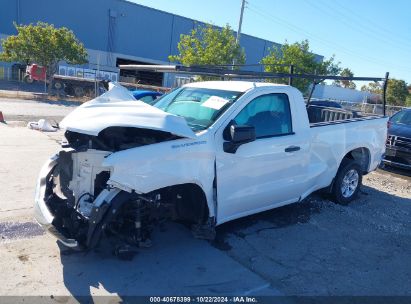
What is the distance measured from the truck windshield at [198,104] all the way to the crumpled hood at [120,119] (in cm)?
59

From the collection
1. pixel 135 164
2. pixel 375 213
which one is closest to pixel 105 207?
pixel 135 164

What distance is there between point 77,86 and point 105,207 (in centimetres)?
2367

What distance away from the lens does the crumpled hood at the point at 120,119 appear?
3729 mm

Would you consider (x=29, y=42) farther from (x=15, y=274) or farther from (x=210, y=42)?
(x=15, y=274)

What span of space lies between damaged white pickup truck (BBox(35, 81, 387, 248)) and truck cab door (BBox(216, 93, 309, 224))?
0.04 ft

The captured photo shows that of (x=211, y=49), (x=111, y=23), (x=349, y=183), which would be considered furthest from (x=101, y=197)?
(x=111, y=23)

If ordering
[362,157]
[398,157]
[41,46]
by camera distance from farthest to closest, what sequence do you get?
[41,46]
[398,157]
[362,157]

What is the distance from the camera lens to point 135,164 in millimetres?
3703

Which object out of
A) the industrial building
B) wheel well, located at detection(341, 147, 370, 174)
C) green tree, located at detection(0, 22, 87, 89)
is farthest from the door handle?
the industrial building

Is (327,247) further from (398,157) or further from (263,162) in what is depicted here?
(398,157)

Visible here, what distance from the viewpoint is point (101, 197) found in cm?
368

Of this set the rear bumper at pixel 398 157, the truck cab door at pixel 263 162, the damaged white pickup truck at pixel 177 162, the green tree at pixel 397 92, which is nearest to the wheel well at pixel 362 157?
the damaged white pickup truck at pixel 177 162

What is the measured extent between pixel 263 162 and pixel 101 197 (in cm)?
205

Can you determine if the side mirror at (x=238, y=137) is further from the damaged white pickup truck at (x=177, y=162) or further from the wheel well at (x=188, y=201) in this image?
the wheel well at (x=188, y=201)
